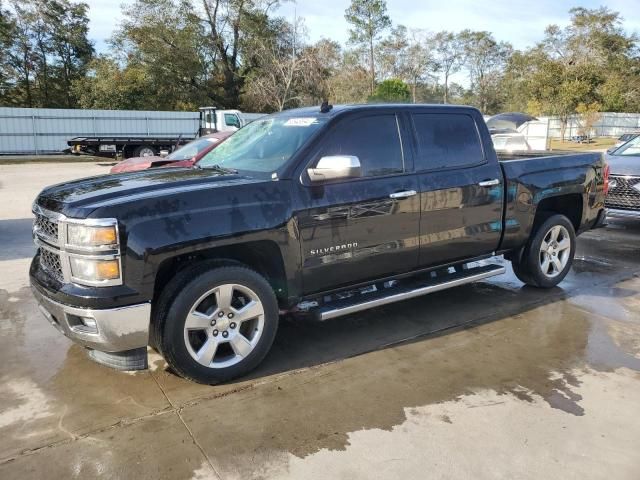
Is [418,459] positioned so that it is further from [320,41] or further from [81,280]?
[320,41]

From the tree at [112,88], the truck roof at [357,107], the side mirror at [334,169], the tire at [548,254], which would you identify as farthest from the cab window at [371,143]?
the tree at [112,88]

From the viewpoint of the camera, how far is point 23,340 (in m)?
4.55

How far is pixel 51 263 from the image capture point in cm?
367

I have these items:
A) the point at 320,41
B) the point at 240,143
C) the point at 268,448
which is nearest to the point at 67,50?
the point at 320,41

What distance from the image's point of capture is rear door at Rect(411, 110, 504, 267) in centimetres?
466

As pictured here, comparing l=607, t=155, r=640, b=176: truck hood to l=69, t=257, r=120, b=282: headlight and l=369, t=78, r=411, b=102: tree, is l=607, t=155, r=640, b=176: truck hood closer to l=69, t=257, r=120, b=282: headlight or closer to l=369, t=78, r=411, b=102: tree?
l=69, t=257, r=120, b=282: headlight

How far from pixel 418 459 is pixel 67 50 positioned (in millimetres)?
41680

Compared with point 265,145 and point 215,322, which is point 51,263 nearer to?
point 215,322

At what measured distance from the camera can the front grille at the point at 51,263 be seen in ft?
11.6

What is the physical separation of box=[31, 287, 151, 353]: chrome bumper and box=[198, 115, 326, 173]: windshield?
1.43 m

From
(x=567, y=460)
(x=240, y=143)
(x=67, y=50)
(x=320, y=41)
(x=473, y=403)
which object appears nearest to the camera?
(x=567, y=460)

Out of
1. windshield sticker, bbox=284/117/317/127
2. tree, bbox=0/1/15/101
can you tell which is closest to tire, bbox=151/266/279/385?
windshield sticker, bbox=284/117/317/127

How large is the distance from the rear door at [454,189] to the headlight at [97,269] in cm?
250

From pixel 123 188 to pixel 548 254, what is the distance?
14.4 ft
